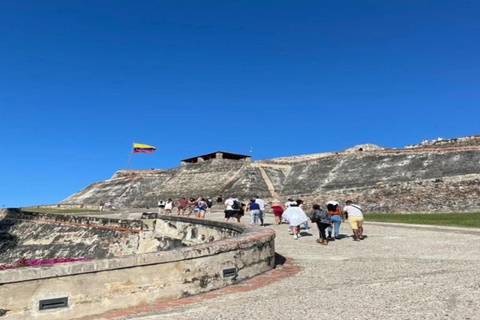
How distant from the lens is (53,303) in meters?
5.09

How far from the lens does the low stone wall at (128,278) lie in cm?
496

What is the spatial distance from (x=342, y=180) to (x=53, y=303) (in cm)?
2986

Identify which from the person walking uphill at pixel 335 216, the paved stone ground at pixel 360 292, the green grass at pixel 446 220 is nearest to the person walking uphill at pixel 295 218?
the person walking uphill at pixel 335 216

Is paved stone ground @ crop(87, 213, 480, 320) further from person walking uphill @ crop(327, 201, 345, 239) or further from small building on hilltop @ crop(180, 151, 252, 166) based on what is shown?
small building on hilltop @ crop(180, 151, 252, 166)

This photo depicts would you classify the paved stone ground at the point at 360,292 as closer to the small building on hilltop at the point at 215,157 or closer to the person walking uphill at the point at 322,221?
the person walking uphill at the point at 322,221

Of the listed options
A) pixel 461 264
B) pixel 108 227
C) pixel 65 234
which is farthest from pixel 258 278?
pixel 65 234

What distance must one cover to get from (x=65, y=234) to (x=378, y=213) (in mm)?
19042

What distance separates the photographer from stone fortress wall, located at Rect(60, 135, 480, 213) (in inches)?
982

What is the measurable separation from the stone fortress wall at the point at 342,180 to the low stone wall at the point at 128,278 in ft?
68.1

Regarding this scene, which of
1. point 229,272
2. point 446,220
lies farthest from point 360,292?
point 446,220

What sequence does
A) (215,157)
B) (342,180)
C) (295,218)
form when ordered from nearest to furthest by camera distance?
(295,218) → (342,180) → (215,157)

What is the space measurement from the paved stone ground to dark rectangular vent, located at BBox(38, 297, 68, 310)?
2.41 ft

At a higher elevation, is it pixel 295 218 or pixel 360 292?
pixel 295 218

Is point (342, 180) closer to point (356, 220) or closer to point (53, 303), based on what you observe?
point (356, 220)
